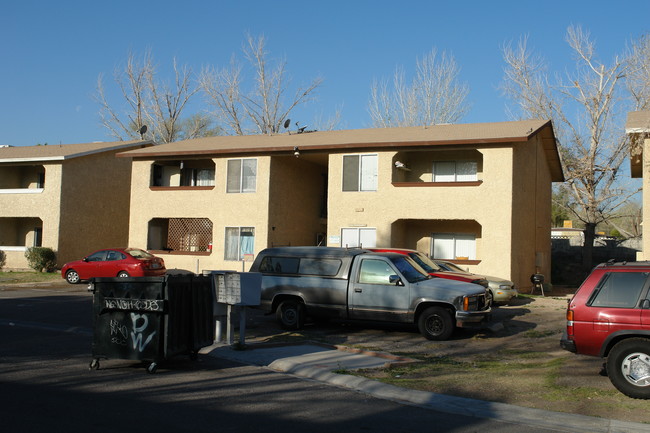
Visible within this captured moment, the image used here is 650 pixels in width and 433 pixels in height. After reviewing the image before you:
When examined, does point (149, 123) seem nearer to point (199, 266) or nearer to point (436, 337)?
point (199, 266)

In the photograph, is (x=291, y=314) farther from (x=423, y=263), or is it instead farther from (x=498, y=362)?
(x=498, y=362)

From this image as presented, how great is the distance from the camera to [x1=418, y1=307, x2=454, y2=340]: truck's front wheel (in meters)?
12.3

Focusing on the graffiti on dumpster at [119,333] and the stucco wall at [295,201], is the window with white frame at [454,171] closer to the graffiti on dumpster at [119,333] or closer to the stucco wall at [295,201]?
the stucco wall at [295,201]

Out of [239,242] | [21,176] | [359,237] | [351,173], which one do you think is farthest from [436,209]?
[21,176]

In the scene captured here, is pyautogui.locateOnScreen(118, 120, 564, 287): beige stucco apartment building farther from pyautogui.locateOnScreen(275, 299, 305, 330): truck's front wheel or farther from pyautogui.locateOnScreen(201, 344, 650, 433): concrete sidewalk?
pyautogui.locateOnScreen(201, 344, 650, 433): concrete sidewalk

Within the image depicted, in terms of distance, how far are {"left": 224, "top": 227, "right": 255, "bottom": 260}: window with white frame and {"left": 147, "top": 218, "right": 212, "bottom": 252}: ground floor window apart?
7.09ft

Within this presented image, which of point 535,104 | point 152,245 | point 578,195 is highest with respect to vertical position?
point 535,104

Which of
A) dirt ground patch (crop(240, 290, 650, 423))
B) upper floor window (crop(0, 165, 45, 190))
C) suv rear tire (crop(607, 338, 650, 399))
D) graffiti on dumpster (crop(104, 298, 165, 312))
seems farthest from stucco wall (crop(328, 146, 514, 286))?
upper floor window (crop(0, 165, 45, 190))

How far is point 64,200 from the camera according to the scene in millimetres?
29094

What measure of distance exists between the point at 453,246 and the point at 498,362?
1310cm

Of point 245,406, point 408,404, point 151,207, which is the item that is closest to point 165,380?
point 245,406

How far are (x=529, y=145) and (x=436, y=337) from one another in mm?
13788

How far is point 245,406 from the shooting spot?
23.5ft

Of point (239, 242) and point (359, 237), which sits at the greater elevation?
point (359, 237)
